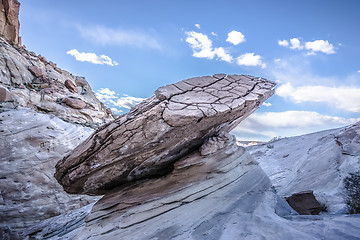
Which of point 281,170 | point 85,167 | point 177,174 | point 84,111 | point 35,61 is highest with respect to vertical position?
point 35,61

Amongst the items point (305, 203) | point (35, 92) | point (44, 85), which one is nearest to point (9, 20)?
point (44, 85)

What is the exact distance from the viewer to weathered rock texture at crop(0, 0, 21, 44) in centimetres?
2133

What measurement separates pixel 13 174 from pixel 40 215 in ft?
6.18

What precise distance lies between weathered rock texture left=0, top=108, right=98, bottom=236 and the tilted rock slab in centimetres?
447

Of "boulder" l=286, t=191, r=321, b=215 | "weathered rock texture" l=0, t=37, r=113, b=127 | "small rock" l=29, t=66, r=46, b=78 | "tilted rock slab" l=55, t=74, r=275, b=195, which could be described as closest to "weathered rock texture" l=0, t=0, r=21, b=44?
"weathered rock texture" l=0, t=37, r=113, b=127

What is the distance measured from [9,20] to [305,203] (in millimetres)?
32864

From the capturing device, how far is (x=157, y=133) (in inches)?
108

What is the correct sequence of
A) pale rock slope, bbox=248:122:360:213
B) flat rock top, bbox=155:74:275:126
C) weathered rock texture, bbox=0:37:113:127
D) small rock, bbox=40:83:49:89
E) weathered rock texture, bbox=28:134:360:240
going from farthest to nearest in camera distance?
small rock, bbox=40:83:49:89
weathered rock texture, bbox=0:37:113:127
pale rock slope, bbox=248:122:360:213
flat rock top, bbox=155:74:275:126
weathered rock texture, bbox=28:134:360:240

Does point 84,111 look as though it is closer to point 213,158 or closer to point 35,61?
point 35,61

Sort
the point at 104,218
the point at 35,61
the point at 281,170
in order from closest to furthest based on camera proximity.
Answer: the point at 104,218 < the point at 281,170 < the point at 35,61

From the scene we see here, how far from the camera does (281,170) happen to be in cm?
702

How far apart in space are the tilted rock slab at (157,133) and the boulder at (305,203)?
2.31m

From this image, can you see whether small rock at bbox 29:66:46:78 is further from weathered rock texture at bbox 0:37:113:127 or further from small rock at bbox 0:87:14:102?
small rock at bbox 0:87:14:102

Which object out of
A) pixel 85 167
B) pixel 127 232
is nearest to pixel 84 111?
pixel 85 167
